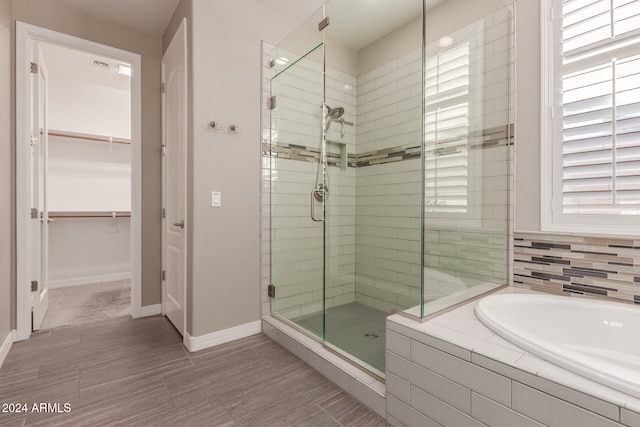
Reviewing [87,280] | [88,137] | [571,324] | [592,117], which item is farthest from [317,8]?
[87,280]

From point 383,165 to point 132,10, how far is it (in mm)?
2469

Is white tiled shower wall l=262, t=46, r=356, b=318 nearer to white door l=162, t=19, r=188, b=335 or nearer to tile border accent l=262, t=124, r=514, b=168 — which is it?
tile border accent l=262, t=124, r=514, b=168

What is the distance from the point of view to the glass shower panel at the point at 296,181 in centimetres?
233

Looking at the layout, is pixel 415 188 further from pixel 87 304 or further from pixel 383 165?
pixel 87 304

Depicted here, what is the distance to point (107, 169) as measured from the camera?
14.2 feet

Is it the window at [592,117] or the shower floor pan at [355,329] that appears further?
the shower floor pan at [355,329]

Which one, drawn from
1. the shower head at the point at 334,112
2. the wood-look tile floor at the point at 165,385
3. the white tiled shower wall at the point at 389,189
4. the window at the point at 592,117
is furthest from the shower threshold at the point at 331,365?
the shower head at the point at 334,112

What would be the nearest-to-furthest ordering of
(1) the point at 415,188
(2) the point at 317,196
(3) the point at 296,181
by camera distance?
(1) the point at 415,188, (2) the point at 317,196, (3) the point at 296,181

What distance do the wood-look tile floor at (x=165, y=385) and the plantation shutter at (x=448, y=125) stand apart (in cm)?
127

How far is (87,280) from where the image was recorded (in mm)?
4109

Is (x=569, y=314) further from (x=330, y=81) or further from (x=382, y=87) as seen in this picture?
(x=330, y=81)

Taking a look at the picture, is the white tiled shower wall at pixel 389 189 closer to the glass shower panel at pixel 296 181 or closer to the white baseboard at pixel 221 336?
the glass shower panel at pixel 296 181

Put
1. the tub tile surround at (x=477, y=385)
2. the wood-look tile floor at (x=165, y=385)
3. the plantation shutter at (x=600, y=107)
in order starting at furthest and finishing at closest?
the plantation shutter at (x=600, y=107) → the wood-look tile floor at (x=165, y=385) → the tub tile surround at (x=477, y=385)

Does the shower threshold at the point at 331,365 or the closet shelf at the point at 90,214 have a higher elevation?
the closet shelf at the point at 90,214
